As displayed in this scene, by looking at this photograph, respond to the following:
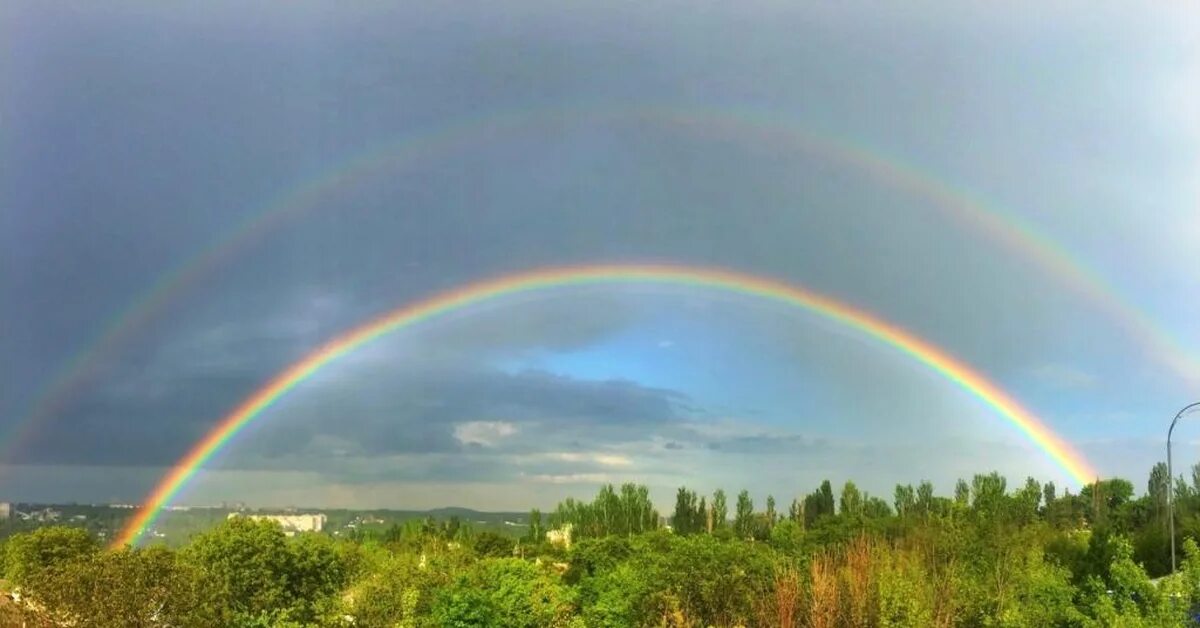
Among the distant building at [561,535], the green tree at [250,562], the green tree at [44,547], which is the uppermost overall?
the green tree at [250,562]

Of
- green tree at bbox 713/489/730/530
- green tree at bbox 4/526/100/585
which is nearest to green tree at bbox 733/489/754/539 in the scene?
green tree at bbox 713/489/730/530

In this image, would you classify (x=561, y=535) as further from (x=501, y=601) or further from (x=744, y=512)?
(x=501, y=601)

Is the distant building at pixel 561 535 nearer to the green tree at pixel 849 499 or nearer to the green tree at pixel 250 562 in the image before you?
the green tree at pixel 849 499

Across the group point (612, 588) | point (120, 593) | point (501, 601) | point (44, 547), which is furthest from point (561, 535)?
point (120, 593)

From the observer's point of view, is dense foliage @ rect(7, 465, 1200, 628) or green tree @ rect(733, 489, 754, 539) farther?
green tree @ rect(733, 489, 754, 539)

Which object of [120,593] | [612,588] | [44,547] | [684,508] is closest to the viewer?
[120,593]

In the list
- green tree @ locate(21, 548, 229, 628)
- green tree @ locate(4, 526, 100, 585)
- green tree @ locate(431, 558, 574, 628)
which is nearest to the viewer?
green tree @ locate(21, 548, 229, 628)

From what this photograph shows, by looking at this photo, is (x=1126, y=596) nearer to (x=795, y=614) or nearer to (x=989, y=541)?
(x=795, y=614)

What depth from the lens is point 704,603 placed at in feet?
68.6

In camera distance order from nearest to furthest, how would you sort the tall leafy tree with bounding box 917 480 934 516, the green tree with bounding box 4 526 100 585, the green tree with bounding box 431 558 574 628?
the green tree with bounding box 431 558 574 628 < the green tree with bounding box 4 526 100 585 < the tall leafy tree with bounding box 917 480 934 516

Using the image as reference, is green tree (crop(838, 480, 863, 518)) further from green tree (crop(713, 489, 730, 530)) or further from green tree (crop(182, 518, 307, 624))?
green tree (crop(182, 518, 307, 624))

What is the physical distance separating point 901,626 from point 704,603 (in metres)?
6.04

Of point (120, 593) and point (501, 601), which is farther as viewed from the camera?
point (501, 601)

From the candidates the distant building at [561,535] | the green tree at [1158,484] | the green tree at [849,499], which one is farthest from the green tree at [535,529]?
the green tree at [1158,484]
